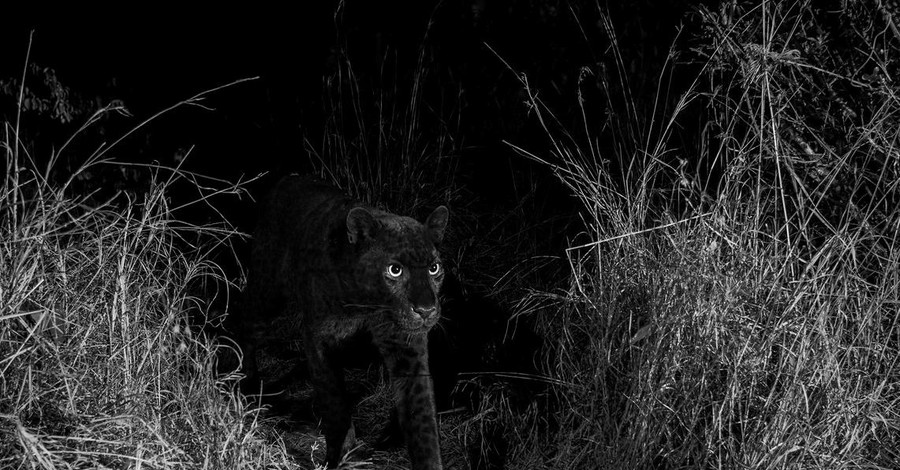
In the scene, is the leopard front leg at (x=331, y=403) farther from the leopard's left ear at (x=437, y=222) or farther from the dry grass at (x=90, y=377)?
the leopard's left ear at (x=437, y=222)

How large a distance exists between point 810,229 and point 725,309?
0.95 metres

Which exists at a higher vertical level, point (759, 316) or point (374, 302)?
point (759, 316)

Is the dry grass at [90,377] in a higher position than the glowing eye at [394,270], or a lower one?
higher

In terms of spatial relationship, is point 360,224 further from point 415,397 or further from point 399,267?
point 415,397

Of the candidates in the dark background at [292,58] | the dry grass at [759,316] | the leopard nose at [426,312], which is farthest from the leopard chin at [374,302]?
the dark background at [292,58]

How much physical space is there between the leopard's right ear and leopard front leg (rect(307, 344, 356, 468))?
55 cm

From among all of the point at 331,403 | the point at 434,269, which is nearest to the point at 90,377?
the point at 331,403

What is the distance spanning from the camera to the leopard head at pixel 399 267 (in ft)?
13.4

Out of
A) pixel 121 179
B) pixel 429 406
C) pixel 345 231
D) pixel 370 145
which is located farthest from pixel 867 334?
pixel 121 179

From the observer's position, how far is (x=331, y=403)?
4328 mm

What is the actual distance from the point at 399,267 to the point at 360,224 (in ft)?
0.90

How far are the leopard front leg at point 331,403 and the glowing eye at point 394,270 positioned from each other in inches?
20.8

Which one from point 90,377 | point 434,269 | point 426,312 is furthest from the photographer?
point 434,269

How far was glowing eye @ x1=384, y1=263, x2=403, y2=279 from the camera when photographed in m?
4.19
